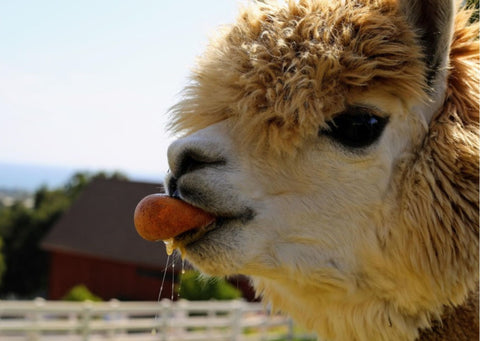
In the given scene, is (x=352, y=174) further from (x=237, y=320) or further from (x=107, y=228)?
(x=107, y=228)

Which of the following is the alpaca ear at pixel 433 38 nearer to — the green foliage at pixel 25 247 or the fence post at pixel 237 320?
the fence post at pixel 237 320

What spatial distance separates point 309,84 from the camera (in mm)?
2127

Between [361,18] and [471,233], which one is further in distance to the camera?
[361,18]

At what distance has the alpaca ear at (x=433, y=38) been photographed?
2.20 m

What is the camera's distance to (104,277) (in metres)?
33.7

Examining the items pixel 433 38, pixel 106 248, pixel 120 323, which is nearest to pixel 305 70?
pixel 433 38

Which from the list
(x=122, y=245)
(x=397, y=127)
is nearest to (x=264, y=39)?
(x=397, y=127)

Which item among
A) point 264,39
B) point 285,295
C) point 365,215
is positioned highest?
point 264,39

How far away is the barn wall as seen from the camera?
32.0 m

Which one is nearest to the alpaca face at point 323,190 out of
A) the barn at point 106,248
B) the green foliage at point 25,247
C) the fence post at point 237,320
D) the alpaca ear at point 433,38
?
the alpaca ear at point 433,38

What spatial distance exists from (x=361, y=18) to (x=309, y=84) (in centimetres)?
32

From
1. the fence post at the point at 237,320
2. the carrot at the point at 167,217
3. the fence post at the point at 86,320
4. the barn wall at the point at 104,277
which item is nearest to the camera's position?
the carrot at the point at 167,217

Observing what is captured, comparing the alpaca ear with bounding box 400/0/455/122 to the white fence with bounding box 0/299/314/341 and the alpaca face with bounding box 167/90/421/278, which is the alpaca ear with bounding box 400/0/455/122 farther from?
the white fence with bounding box 0/299/314/341

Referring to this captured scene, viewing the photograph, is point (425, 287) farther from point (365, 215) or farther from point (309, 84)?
point (309, 84)
